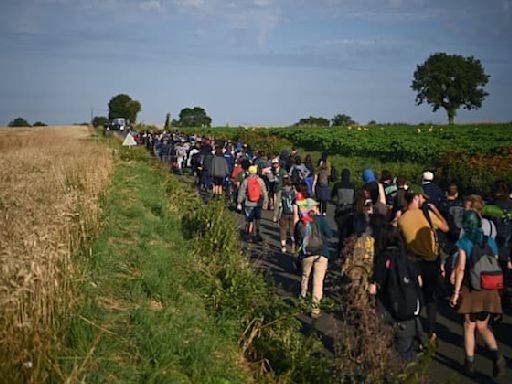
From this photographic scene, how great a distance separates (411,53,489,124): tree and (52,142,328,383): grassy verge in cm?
6327

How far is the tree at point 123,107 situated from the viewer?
101438mm

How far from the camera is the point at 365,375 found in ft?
15.9

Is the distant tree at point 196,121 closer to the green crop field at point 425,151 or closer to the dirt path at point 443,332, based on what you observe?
the green crop field at point 425,151

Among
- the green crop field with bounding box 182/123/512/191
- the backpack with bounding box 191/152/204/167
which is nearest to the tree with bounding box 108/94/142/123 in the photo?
the green crop field with bounding box 182/123/512/191

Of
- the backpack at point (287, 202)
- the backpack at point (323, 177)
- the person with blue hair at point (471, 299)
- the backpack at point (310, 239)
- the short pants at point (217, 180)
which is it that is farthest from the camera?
the short pants at point (217, 180)

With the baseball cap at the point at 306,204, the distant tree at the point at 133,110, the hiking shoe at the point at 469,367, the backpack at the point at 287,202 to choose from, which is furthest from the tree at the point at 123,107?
the hiking shoe at the point at 469,367

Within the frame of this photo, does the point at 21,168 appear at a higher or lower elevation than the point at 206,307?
higher

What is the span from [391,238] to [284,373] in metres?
1.95

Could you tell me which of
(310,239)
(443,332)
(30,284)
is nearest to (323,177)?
(310,239)

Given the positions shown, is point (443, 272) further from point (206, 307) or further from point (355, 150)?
point (355, 150)

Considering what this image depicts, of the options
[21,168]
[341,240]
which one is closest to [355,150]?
[21,168]

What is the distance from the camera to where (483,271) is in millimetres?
5773

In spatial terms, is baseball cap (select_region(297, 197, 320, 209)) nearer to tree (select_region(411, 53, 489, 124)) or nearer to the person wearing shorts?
the person wearing shorts

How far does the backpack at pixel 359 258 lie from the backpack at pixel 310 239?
90cm
